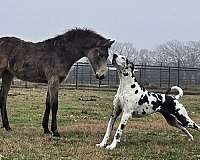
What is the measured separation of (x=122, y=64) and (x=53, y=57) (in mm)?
2137

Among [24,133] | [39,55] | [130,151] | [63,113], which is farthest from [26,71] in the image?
[63,113]

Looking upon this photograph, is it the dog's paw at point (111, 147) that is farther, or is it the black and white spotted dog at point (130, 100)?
the black and white spotted dog at point (130, 100)

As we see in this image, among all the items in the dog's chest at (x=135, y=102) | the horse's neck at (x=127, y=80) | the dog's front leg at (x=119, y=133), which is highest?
the horse's neck at (x=127, y=80)

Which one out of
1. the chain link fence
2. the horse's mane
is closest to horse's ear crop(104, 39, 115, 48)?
the horse's mane

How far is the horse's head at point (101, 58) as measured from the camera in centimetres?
965

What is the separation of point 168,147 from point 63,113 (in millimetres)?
7364

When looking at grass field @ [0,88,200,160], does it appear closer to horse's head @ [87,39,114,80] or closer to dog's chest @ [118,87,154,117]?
dog's chest @ [118,87,154,117]

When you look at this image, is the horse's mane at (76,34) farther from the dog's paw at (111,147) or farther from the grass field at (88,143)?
the dog's paw at (111,147)

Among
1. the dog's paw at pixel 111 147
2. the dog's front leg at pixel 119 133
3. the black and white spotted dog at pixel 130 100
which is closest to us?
the dog's paw at pixel 111 147

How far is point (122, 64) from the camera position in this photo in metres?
8.52

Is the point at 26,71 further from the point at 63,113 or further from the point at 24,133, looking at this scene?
the point at 63,113

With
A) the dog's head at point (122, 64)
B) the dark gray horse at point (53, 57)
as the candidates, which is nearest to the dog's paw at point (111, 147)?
the dog's head at point (122, 64)

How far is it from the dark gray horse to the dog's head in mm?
1075

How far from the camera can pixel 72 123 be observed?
1241cm
